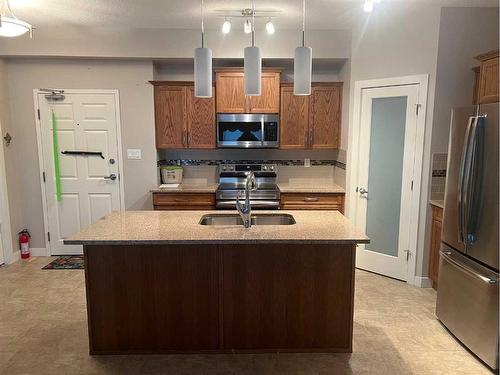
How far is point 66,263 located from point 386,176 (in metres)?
3.78

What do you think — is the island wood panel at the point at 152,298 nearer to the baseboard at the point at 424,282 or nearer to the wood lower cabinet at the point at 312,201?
the wood lower cabinet at the point at 312,201

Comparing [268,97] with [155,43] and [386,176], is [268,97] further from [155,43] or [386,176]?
[386,176]

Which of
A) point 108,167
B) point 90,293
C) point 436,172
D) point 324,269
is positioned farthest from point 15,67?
point 436,172

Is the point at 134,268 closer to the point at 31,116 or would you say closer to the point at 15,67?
the point at 31,116

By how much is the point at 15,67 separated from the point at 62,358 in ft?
11.4

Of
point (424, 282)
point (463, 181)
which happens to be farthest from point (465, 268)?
point (424, 282)

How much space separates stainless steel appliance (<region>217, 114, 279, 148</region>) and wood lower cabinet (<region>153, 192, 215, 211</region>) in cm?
67

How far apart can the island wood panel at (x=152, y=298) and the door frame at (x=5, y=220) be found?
2.53m

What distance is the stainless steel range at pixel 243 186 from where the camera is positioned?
4.39 metres

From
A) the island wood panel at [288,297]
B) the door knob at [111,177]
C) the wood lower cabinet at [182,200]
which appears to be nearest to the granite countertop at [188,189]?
the wood lower cabinet at [182,200]

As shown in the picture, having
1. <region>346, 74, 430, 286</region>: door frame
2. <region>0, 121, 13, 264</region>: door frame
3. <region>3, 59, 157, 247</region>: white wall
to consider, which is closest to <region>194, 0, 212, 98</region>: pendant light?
<region>346, 74, 430, 286</region>: door frame

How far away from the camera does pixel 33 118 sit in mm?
4477

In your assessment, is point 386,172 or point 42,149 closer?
point 386,172

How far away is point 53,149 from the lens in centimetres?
454
